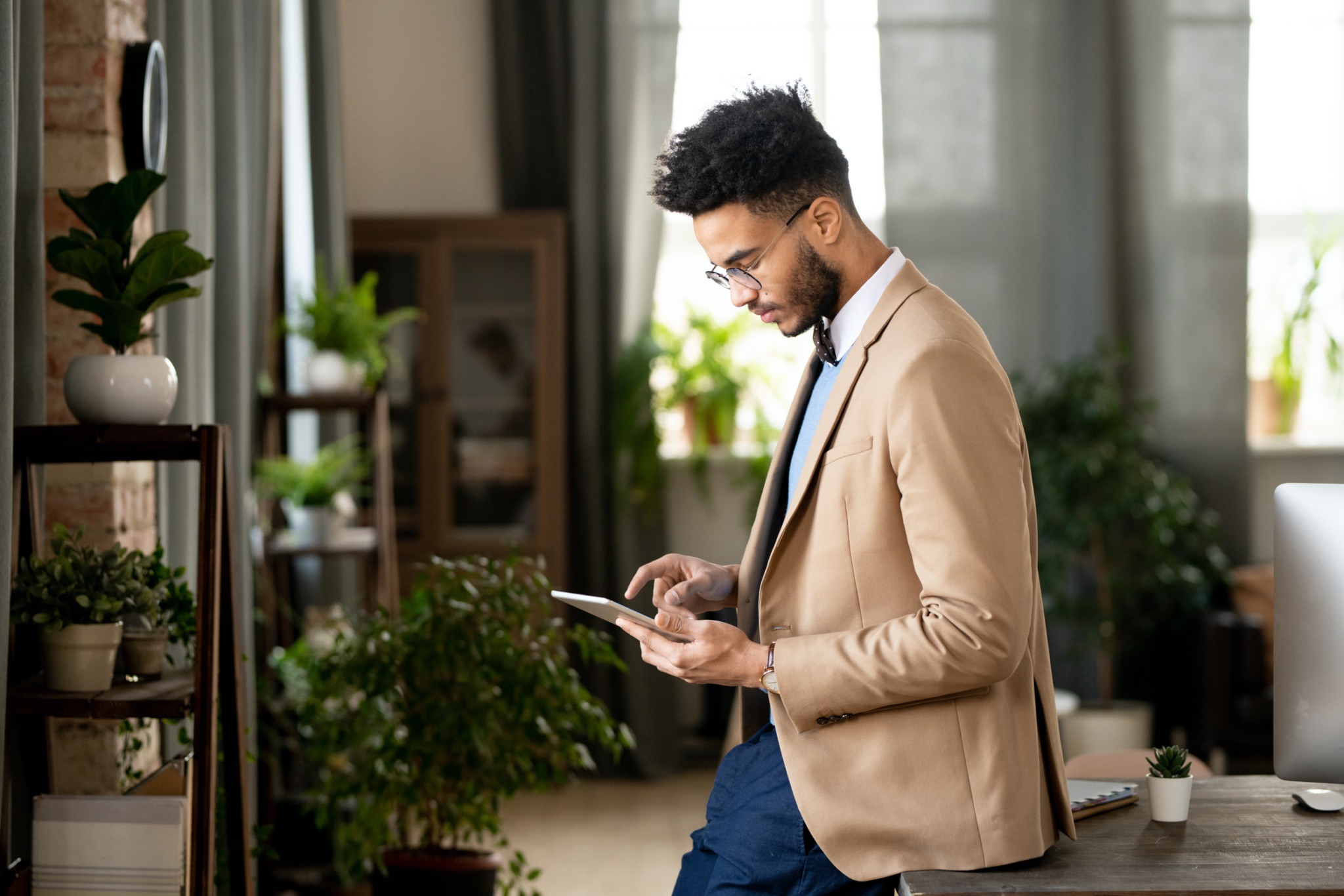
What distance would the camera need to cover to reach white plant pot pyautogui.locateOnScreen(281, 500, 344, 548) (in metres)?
3.29

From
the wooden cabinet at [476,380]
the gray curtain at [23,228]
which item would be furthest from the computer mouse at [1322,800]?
the wooden cabinet at [476,380]

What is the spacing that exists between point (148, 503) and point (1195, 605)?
3.59 meters

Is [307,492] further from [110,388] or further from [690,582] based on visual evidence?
[690,582]

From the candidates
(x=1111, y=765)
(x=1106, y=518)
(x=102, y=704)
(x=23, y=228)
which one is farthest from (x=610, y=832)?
(x=23, y=228)

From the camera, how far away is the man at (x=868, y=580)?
3.86ft

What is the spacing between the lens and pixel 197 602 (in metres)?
1.72

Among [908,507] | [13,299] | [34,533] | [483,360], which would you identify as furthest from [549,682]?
[483,360]

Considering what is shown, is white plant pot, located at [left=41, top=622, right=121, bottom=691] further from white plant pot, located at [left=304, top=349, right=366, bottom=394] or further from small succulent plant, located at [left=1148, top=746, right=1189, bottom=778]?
white plant pot, located at [left=304, top=349, right=366, bottom=394]

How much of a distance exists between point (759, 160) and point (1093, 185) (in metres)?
3.92

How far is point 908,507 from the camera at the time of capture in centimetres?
119

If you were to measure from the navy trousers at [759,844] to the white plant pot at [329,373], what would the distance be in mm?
2215

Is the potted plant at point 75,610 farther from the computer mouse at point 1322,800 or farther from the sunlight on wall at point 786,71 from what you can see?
the sunlight on wall at point 786,71

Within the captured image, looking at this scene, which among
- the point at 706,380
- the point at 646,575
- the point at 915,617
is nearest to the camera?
the point at 915,617

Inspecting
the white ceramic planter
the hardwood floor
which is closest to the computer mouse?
the white ceramic planter
